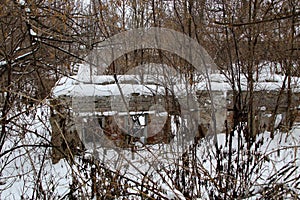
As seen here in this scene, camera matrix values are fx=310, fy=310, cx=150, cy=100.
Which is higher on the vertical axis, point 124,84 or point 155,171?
point 124,84

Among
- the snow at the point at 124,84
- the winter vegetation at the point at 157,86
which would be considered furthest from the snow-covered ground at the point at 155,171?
the snow at the point at 124,84

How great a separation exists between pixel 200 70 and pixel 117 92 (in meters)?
1.32

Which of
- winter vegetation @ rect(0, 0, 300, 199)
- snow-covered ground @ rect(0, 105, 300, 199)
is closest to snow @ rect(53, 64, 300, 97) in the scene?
winter vegetation @ rect(0, 0, 300, 199)

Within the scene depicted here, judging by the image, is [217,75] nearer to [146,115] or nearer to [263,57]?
[263,57]

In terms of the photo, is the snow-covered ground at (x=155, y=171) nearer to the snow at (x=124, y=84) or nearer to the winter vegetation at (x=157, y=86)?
the winter vegetation at (x=157, y=86)

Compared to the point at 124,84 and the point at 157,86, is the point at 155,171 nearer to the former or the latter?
the point at 157,86

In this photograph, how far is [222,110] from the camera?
4836mm

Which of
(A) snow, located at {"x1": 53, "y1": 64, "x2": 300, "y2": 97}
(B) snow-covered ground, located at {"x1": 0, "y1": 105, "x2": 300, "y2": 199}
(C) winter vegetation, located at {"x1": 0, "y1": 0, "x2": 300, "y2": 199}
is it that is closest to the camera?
(B) snow-covered ground, located at {"x1": 0, "y1": 105, "x2": 300, "y2": 199}

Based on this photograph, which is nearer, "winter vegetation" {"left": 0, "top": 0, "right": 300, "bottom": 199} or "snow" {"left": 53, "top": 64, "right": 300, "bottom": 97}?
"winter vegetation" {"left": 0, "top": 0, "right": 300, "bottom": 199}

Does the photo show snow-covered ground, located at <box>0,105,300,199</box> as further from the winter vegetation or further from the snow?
the snow

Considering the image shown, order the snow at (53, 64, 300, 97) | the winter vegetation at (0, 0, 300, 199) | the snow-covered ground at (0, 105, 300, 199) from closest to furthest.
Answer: the snow-covered ground at (0, 105, 300, 199), the winter vegetation at (0, 0, 300, 199), the snow at (53, 64, 300, 97)

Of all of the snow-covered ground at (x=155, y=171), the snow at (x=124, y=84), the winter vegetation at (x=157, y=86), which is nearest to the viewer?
the snow-covered ground at (x=155, y=171)

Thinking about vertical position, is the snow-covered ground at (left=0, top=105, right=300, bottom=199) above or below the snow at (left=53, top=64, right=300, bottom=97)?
below

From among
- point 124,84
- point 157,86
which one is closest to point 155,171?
point 157,86
